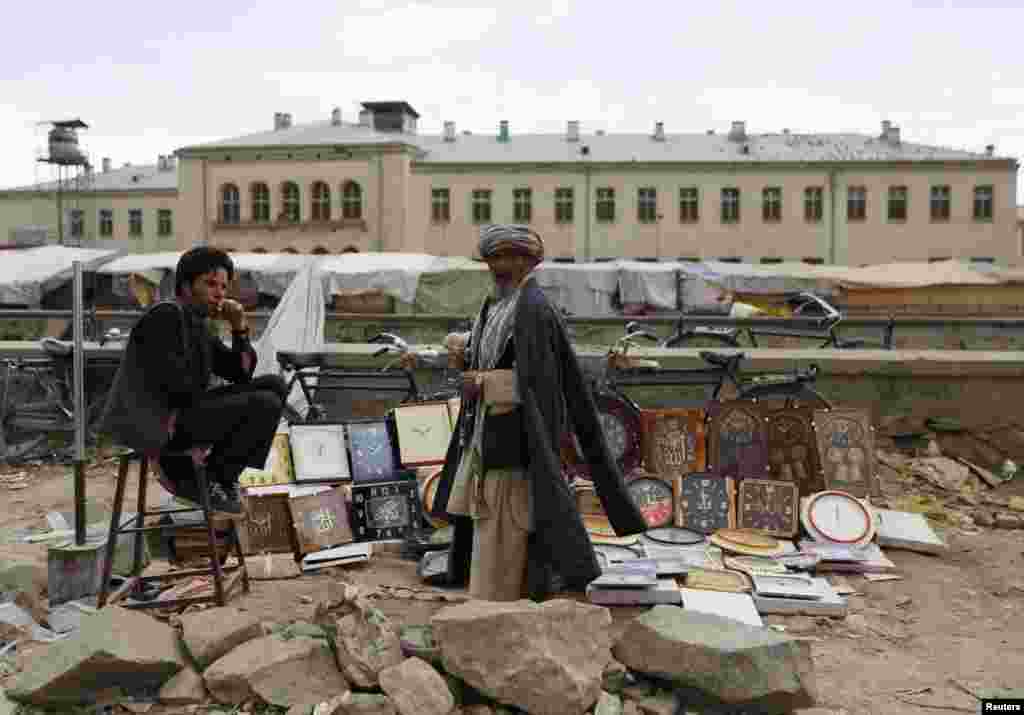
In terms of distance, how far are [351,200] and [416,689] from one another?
4373cm

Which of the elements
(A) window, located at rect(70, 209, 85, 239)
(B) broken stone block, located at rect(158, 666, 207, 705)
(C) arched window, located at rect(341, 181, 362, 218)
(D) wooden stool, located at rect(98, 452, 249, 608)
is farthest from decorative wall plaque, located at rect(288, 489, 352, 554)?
(A) window, located at rect(70, 209, 85, 239)

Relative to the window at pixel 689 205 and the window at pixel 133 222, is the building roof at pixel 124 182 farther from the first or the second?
the window at pixel 689 205

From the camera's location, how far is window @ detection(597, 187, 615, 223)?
146 ft

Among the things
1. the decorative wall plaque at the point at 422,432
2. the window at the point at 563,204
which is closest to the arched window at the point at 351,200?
the window at the point at 563,204

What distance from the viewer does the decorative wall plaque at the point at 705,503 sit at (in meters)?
5.87

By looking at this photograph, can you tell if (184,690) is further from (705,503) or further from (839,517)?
(839,517)

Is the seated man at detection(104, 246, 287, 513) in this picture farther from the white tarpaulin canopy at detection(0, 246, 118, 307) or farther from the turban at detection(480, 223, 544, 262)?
the white tarpaulin canopy at detection(0, 246, 118, 307)

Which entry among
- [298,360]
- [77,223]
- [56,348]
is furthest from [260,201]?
[298,360]

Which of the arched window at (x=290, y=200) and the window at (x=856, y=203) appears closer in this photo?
the window at (x=856, y=203)

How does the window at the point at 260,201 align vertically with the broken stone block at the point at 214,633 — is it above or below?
above

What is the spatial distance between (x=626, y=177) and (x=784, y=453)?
39.4 meters

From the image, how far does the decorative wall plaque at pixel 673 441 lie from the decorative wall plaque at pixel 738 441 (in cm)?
9

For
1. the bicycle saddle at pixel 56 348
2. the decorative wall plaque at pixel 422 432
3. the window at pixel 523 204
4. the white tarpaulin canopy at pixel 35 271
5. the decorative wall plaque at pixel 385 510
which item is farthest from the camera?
the window at pixel 523 204

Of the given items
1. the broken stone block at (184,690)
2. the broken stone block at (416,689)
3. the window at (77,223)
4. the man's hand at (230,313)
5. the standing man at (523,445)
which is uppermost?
the window at (77,223)
